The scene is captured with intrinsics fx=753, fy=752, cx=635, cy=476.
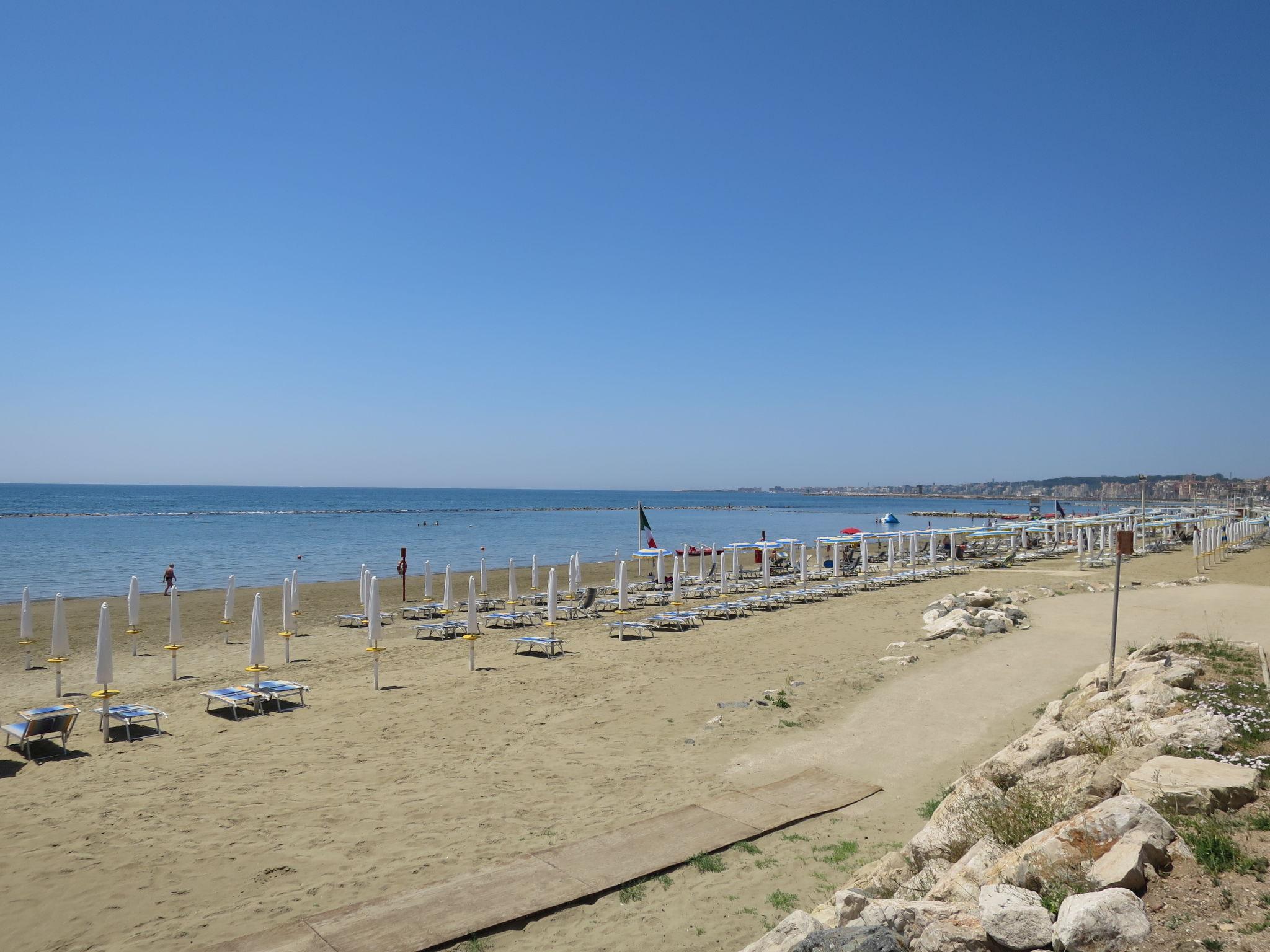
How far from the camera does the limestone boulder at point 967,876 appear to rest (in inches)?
150

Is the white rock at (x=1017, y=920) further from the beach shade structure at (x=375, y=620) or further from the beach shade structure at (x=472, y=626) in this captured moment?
the beach shade structure at (x=472, y=626)

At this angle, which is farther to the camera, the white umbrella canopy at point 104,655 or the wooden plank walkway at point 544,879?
the white umbrella canopy at point 104,655

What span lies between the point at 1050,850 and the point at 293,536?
57.6 m

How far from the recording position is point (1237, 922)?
10.2 feet

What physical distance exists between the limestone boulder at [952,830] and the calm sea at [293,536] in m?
22.2

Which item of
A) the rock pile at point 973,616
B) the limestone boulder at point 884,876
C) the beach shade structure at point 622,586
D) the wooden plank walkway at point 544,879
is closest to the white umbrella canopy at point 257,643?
the wooden plank walkway at point 544,879

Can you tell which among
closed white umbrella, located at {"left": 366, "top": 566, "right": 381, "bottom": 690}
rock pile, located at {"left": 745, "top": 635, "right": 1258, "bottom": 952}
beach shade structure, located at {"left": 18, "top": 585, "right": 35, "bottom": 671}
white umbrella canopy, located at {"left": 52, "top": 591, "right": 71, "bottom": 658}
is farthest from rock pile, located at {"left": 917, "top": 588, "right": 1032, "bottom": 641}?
beach shade structure, located at {"left": 18, "top": 585, "right": 35, "bottom": 671}

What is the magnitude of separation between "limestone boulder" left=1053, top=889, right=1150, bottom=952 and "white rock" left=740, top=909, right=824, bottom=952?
1.15m

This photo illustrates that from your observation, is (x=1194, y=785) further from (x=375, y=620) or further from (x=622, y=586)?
(x=622, y=586)

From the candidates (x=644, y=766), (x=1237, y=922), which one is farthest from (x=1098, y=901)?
(x=644, y=766)

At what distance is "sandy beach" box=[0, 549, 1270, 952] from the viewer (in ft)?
16.7

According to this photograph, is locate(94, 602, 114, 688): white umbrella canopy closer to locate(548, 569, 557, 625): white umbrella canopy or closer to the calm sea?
locate(548, 569, 557, 625): white umbrella canopy

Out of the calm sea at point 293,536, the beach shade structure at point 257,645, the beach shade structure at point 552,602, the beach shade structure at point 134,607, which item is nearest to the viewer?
the beach shade structure at point 257,645

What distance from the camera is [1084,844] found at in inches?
148
